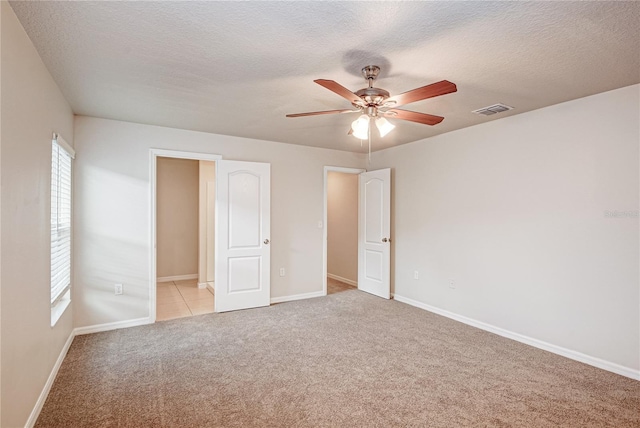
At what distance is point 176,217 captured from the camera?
655 cm

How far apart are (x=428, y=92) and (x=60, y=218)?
3.36 m

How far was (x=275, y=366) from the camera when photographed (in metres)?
2.85

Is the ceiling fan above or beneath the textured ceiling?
beneath

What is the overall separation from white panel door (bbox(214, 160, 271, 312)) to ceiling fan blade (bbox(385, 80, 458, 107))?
270 centimetres

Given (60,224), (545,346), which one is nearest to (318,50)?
(60,224)

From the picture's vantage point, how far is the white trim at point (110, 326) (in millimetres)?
3600

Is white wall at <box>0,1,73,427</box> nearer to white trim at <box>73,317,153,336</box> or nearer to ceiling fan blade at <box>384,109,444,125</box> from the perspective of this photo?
white trim at <box>73,317,153,336</box>

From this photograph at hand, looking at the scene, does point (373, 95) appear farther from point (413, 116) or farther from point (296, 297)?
point (296, 297)

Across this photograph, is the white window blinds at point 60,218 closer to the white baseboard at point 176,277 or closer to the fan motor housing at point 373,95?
the fan motor housing at point 373,95

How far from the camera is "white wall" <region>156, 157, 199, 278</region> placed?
6422 millimetres

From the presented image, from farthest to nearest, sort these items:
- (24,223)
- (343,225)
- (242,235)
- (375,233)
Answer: (343,225)
(375,233)
(242,235)
(24,223)

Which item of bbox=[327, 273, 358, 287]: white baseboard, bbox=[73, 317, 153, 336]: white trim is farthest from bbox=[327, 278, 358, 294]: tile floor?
bbox=[73, 317, 153, 336]: white trim

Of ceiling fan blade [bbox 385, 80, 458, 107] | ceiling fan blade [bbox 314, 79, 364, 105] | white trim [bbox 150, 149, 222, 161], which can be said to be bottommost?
white trim [bbox 150, 149, 222, 161]

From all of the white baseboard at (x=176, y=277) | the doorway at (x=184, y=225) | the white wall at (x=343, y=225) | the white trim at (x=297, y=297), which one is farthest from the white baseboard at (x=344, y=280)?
the white baseboard at (x=176, y=277)
